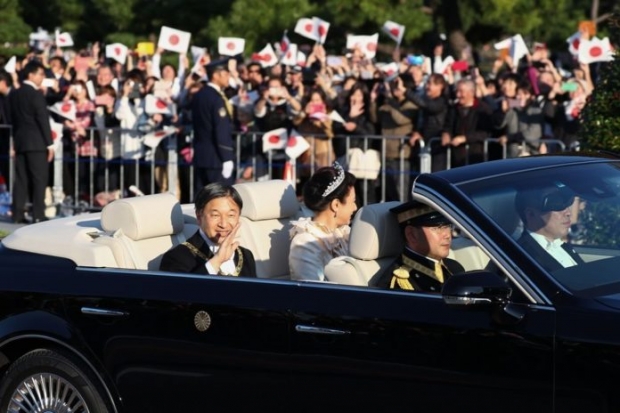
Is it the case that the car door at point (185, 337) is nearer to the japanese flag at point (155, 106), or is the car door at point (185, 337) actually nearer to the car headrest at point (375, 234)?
the car headrest at point (375, 234)

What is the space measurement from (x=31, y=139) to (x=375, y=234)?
35.8 ft

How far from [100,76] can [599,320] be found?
14474 mm

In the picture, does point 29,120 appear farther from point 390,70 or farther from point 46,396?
point 46,396

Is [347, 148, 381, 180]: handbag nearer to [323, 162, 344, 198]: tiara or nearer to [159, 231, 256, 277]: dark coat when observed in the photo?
[323, 162, 344, 198]: tiara

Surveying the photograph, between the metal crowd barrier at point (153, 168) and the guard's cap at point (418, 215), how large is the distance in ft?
29.0

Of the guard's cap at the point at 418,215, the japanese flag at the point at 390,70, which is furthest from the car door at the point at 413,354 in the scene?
the japanese flag at the point at 390,70

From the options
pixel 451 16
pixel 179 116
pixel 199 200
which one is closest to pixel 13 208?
pixel 179 116

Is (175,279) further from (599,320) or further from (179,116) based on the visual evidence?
(179,116)

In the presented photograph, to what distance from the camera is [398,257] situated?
21.4 ft

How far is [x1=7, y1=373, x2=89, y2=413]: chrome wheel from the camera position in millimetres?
6711

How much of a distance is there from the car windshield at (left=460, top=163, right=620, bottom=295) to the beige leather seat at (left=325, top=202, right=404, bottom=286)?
75 cm

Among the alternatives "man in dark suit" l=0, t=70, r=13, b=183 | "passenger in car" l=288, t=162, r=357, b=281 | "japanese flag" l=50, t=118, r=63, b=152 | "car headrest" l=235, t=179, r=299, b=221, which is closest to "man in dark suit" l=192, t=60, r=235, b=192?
"japanese flag" l=50, t=118, r=63, b=152

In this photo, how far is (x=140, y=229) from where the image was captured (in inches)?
286

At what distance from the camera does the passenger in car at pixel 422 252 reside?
6.38m
